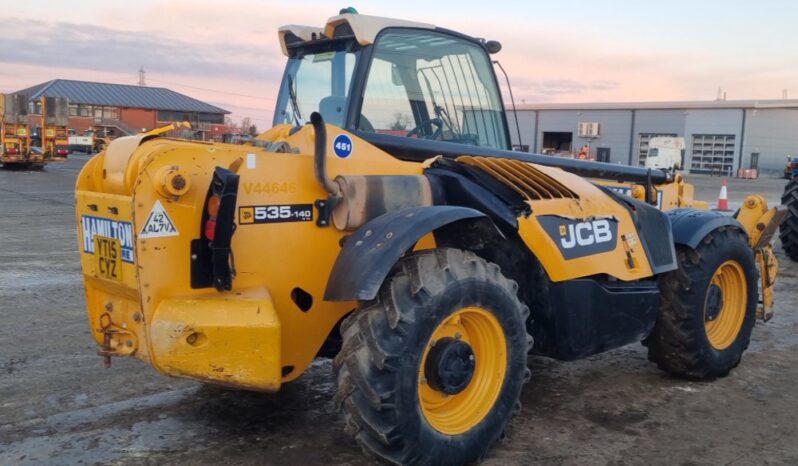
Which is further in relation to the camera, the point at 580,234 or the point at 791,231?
the point at 791,231

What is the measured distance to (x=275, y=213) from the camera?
3613 mm

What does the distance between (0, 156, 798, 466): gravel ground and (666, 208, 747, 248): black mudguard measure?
101cm

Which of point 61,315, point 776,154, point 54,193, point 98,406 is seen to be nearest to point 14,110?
point 54,193

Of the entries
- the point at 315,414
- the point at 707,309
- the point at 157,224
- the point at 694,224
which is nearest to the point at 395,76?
the point at 157,224

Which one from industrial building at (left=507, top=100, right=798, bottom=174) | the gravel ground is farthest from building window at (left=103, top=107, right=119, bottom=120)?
the gravel ground

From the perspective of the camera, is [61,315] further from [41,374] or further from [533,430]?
[533,430]

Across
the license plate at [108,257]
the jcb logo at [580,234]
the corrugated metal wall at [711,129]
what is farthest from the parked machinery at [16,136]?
the corrugated metal wall at [711,129]

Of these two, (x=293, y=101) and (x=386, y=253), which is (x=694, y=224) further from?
(x=293, y=101)

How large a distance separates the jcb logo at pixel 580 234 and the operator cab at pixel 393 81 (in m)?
0.95

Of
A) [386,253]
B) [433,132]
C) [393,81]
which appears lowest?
[386,253]

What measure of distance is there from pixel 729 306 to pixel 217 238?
13.0ft

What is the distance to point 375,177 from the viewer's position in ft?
12.8

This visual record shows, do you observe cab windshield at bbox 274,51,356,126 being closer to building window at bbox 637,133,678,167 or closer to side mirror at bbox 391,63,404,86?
side mirror at bbox 391,63,404,86

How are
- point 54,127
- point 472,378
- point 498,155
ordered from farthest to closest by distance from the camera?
point 54,127 < point 498,155 < point 472,378
